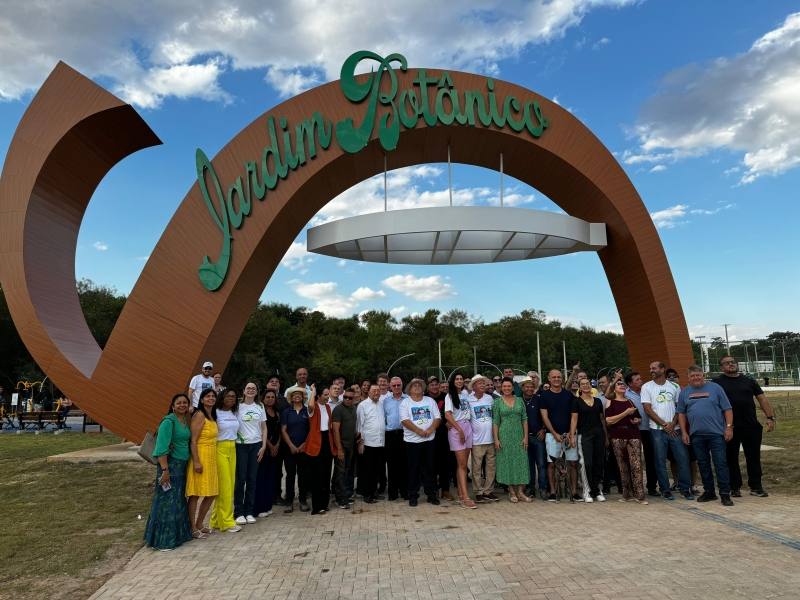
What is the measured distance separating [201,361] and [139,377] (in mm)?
1078

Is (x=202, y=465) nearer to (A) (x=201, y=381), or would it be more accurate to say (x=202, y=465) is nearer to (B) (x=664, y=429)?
(A) (x=201, y=381)

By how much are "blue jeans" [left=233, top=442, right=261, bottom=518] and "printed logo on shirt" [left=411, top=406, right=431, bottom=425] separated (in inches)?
74.2

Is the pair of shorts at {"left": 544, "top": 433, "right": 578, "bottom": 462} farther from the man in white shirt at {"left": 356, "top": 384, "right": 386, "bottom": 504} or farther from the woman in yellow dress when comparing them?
the woman in yellow dress

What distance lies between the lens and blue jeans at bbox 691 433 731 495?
664 centimetres

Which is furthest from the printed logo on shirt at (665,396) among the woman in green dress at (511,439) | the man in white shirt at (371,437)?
the man in white shirt at (371,437)

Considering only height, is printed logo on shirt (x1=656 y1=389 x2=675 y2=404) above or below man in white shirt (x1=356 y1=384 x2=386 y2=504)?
above

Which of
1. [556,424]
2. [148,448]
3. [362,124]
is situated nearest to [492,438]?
[556,424]

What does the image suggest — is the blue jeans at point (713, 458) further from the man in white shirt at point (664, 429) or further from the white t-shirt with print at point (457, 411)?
the white t-shirt with print at point (457, 411)

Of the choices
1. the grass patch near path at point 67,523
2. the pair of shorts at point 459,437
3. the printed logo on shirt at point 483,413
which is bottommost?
the grass patch near path at point 67,523

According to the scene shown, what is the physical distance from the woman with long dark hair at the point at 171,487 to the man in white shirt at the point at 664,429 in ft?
17.6

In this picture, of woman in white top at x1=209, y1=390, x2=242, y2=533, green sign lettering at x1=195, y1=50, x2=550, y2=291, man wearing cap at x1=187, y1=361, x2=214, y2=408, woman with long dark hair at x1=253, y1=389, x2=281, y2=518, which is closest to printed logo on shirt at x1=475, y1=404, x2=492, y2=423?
woman with long dark hair at x1=253, y1=389, x2=281, y2=518

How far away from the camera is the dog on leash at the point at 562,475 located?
701cm

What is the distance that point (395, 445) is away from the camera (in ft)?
24.0

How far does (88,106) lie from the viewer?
9.97 metres
